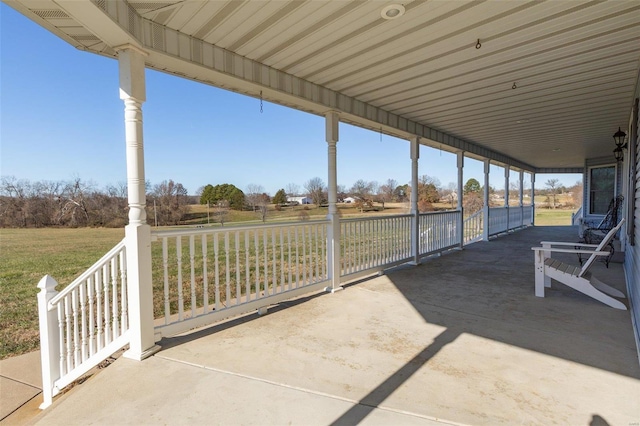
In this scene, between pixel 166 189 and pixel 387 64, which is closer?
pixel 387 64

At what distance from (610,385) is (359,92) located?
3644 millimetres

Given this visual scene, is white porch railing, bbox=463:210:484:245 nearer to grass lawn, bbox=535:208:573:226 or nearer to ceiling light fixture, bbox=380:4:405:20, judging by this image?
ceiling light fixture, bbox=380:4:405:20

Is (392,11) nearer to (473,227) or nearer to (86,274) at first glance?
(86,274)

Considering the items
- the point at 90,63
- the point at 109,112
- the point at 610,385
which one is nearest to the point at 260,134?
the point at 109,112

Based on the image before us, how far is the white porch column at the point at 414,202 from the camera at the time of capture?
18.8 feet

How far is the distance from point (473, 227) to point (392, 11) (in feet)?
26.2

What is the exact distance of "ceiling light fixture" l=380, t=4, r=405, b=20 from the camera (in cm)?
216

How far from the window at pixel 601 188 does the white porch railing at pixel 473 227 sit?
174 inches

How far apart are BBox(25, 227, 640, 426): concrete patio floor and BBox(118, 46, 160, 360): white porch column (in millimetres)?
223

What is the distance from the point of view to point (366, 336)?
2691 mm

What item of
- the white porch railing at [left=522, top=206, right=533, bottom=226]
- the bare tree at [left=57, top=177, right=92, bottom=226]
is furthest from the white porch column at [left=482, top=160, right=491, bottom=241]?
the bare tree at [left=57, top=177, right=92, bottom=226]

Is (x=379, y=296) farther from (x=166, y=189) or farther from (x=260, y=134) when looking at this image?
(x=260, y=134)

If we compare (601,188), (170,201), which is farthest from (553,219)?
(170,201)

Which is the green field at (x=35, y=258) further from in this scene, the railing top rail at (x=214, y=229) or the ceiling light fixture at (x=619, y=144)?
the ceiling light fixture at (x=619, y=144)
